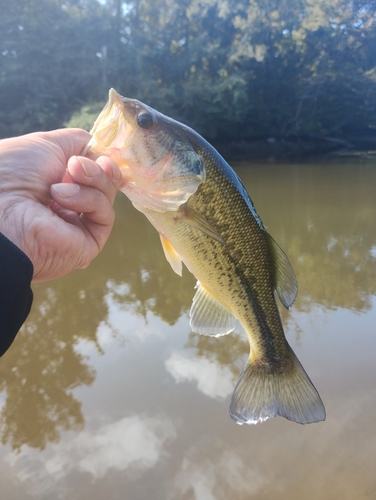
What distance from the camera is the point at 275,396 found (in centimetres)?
170

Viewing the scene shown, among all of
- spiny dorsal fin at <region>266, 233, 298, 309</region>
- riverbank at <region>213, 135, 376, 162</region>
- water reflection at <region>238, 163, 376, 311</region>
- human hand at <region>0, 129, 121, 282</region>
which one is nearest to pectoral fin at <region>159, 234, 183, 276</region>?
human hand at <region>0, 129, 121, 282</region>

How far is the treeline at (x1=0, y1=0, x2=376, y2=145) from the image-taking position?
1892 cm

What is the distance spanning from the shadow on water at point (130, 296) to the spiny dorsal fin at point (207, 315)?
1.69 meters

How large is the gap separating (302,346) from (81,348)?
2.06m

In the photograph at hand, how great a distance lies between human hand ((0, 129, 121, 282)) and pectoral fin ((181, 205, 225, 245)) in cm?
30

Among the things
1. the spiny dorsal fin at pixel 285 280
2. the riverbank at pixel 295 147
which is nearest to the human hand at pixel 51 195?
the spiny dorsal fin at pixel 285 280

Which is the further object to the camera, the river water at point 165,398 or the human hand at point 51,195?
the river water at point 165,398

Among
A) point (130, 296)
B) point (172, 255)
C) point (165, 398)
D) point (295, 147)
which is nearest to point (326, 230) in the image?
point (130, 296)

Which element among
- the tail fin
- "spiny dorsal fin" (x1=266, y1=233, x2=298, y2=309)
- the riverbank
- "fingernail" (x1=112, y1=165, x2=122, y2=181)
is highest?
"fingernail" (x1=112, y1=165, x2=122, y2=181)

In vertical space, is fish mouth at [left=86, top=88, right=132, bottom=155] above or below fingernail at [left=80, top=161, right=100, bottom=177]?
above

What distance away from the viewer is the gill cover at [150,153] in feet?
5.02

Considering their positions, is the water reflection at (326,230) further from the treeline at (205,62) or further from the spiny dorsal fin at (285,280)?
the treeline at (205,62)

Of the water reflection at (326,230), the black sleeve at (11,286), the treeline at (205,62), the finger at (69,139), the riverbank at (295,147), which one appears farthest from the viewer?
the riverbank at (295,147)

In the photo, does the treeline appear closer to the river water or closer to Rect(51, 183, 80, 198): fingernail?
the river water
